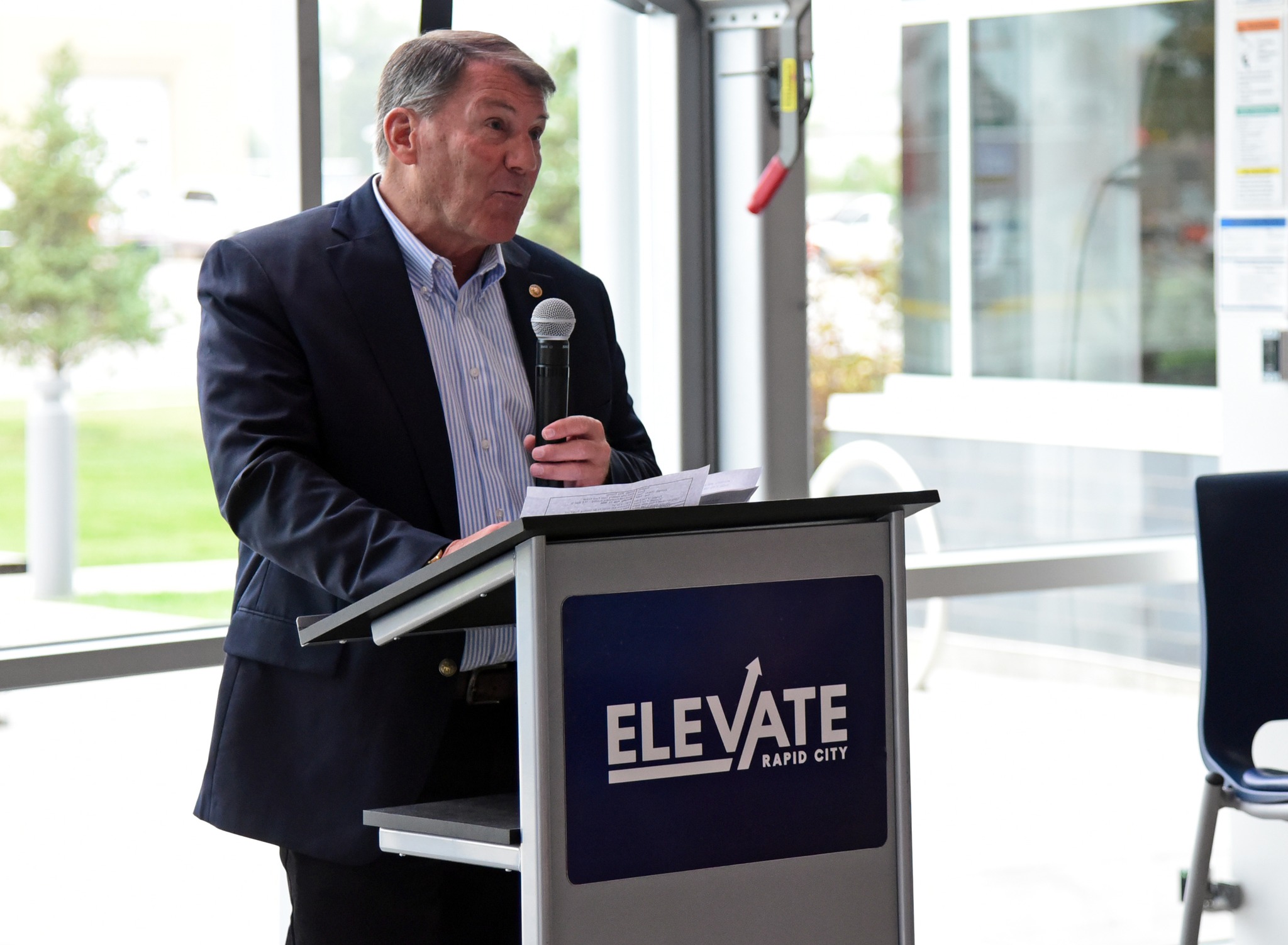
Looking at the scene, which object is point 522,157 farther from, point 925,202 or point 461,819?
point 925,202

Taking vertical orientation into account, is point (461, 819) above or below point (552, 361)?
below

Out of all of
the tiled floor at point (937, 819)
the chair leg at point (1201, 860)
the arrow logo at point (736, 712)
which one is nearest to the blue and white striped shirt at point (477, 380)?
the arrow logo at point (736, 712)

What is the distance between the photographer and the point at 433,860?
6.89 feet

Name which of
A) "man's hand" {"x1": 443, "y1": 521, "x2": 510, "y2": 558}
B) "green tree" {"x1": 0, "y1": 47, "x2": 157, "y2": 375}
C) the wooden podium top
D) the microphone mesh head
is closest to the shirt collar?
the microphone mesh head

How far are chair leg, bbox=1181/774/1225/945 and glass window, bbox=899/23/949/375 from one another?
1580 mm

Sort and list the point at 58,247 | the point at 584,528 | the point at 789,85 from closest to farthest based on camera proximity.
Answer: the point at 584,528 < the point at 58,247 < the point at 789,85

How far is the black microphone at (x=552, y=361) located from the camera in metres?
1.91

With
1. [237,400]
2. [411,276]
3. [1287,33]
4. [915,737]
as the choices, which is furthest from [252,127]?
[915,737]

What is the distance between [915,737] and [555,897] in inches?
144

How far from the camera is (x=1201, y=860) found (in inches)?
118

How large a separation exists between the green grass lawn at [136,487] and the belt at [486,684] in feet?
4.35

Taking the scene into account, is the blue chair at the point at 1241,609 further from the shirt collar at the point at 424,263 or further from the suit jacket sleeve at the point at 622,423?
the shirt collar at the point at 424,263

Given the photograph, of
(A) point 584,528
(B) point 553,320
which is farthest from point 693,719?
(B) point 553,320

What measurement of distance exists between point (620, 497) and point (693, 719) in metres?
0.23
